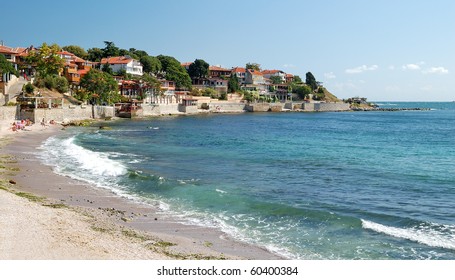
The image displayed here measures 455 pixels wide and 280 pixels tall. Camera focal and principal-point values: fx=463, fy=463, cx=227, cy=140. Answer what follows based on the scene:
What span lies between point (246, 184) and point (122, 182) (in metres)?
6.56

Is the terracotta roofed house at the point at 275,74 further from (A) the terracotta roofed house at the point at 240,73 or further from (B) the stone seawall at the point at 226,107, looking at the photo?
(B) the stone seawall at the point at 226,107

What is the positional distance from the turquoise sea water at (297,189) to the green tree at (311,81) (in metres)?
131

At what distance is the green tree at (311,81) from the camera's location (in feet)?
569

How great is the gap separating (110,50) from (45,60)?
48.0 m

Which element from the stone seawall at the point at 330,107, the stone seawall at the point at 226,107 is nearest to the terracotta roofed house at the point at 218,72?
the stone seawall at the point at 226,107

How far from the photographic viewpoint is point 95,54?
122562 millimetres

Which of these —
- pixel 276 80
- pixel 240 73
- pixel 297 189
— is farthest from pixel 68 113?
pixel 276 80

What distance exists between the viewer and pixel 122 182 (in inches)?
963

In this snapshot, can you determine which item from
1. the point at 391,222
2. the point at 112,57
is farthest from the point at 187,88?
the point at 391,222

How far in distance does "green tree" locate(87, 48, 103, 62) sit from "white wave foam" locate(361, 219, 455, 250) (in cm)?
11360

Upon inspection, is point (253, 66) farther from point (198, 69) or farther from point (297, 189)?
point (297, 189)

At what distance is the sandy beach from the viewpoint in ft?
41.0

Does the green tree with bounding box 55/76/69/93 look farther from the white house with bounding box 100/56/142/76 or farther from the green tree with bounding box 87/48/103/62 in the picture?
the green tree with bounding box 87/48/103/62

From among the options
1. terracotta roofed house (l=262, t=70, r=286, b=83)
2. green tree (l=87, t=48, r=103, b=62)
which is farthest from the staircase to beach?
terracotta roofed house (l=262, t=70, r=286, b=83)
